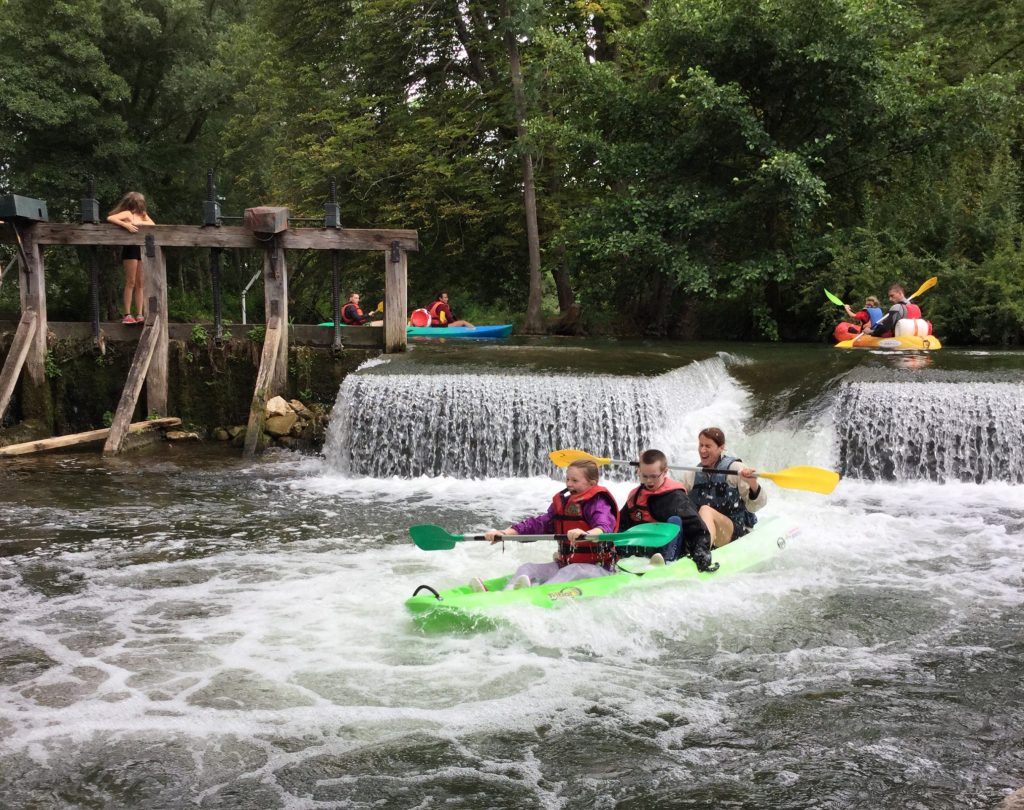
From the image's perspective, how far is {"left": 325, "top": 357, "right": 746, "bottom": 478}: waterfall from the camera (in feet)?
35.2

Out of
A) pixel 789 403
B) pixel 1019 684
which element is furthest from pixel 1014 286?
pixel 1019 684

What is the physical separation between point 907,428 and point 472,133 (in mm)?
12281

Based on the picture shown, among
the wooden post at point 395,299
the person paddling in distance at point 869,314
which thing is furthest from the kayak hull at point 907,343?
the wooden post at point 395,299

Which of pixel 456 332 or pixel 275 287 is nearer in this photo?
pixel 275 287

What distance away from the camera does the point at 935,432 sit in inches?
405

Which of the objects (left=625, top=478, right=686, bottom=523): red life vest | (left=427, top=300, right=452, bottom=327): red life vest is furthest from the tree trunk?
(left=625, top=478, right=686, bottom=523): red life vest

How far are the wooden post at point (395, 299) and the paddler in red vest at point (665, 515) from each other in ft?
21.4

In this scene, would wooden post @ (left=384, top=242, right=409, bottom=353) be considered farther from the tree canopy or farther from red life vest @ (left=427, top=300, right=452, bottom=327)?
red life vest @ (left=427, top=300, right=452, bottom=327)

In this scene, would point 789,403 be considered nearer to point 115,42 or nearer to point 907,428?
point 907,428

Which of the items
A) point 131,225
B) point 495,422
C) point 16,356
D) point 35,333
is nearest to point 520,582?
point 495,422

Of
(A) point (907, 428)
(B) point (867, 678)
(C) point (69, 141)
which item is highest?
(C) point (69, 141)

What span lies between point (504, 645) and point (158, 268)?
8.28 m

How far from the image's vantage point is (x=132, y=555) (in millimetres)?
7129

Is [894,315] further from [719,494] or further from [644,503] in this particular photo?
[644,503]
